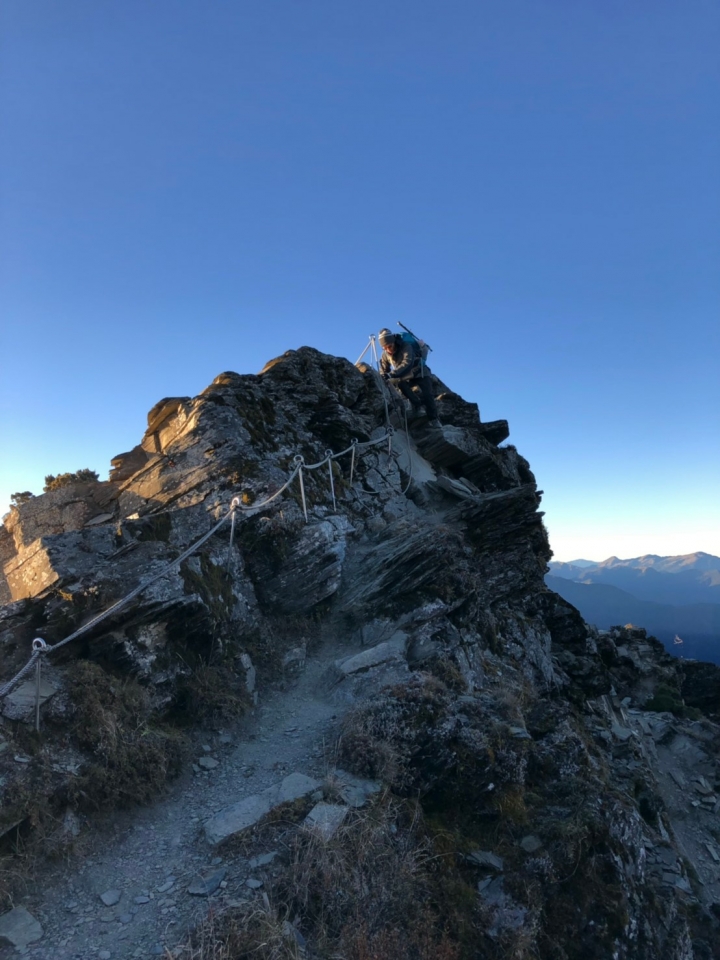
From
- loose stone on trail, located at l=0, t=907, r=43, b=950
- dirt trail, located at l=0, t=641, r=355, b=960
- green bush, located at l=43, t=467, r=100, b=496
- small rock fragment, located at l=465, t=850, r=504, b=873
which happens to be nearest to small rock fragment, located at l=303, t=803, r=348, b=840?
dirt trail, located at l=0, t=641, r=355, b=960

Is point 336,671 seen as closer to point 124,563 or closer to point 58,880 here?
point 124,563

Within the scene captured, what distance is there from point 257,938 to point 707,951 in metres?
12.4

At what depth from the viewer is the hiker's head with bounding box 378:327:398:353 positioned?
22.2 meters

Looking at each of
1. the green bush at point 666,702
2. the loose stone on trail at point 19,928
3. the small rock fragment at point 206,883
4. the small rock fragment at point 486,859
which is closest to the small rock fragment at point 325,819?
the small rock fragment at point 206,883

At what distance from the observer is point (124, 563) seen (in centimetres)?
1015

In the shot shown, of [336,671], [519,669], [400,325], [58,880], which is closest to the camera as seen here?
[58,880]

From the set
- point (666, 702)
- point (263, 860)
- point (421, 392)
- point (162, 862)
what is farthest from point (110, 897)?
point (666, 702)

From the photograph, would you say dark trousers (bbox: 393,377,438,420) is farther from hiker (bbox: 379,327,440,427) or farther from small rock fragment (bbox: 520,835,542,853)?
small rock fragment (bbox: 520,835,542,853)

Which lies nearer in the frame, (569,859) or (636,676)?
(569,859)

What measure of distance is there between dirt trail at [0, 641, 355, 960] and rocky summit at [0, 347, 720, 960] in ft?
0.11

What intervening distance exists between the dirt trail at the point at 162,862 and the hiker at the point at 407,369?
15.2 meters

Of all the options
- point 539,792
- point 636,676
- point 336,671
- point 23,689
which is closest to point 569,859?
point 539,792

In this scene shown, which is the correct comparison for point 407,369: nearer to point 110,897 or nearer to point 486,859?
point 486,859

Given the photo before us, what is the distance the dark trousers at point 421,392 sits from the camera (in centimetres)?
2340
